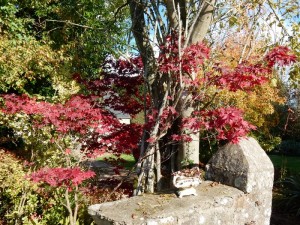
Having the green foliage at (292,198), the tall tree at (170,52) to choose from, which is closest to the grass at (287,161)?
the green foliage at (292,198)

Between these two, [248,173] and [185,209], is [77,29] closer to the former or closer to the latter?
[248,173]

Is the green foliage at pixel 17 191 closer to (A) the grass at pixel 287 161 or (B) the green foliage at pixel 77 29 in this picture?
(B) the green foliage at pixel 77 29

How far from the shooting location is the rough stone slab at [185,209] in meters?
3.10

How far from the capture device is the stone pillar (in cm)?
389

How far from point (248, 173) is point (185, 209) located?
1035 millimetres

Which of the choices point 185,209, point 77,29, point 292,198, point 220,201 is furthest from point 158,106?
point 77,29

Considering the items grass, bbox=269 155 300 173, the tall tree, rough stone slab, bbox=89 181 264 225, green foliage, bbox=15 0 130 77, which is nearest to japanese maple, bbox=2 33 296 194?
the tall tree

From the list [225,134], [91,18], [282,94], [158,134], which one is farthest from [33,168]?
[282,94]

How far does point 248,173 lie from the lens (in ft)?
12.6

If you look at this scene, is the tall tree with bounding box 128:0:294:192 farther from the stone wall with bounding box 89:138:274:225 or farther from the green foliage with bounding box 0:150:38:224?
the green foliage with bounding box 0:150:38:224

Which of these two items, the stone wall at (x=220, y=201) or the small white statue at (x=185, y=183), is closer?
the stone wall at (x=220, y=201)

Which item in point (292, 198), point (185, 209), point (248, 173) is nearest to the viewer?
point (185, 209)

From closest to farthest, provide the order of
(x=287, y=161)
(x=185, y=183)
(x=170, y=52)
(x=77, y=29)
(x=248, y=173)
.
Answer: (x=185, y=183)
(x=248, y=173)
(x=170, y=52)
(x=77, y=29)
(x=287, y=161)

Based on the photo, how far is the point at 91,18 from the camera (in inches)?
385
